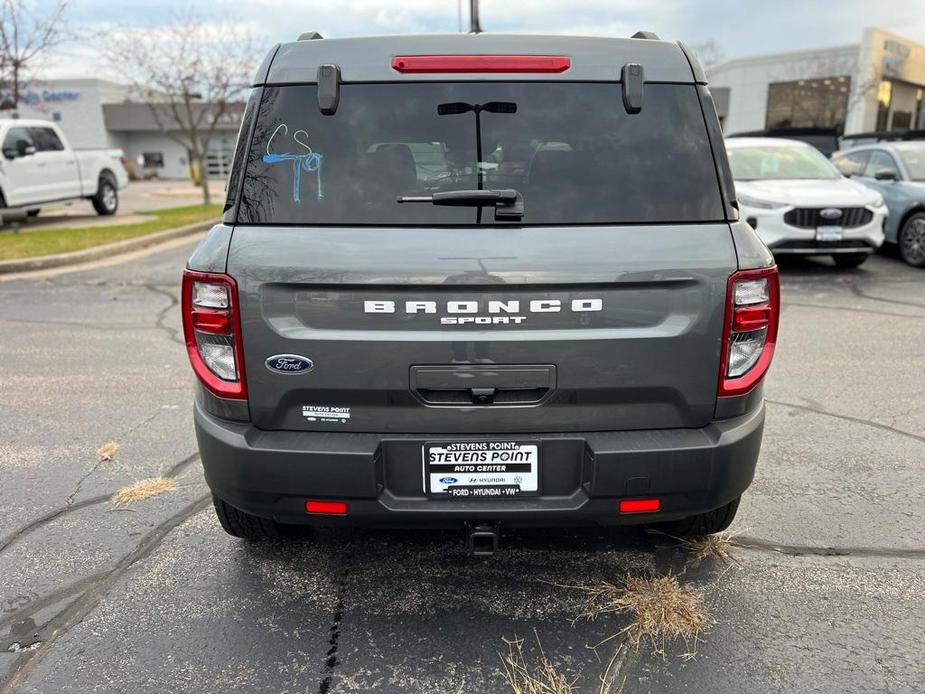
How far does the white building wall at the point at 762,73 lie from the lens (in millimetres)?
44031

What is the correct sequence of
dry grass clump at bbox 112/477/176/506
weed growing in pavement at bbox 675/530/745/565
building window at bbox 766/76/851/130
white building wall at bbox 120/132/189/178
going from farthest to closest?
1. white building wall at bbox 120/132/189/178
2. building window at bbox 766/76/851/130
3. dry grass clump at bbox 112/477/176/506
4. weed growing in pavement at bbox 675/530/745/565

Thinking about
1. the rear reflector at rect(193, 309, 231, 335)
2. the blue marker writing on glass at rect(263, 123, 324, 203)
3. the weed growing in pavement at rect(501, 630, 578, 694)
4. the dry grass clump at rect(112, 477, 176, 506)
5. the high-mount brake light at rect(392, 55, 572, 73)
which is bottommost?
the dry grass clump at rect(112, 477, 176, 506)

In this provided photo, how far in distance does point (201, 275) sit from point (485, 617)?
63.8 inches

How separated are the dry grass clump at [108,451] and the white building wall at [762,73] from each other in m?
49.7

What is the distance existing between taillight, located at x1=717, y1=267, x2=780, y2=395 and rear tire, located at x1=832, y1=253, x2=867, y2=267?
864 centimetres

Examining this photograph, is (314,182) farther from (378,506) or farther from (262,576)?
(262,576)

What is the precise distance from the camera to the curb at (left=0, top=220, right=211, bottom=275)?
1077 centimetres

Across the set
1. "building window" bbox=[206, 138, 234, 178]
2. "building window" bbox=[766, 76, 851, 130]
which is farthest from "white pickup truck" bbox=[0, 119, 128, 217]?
"building window" bbox=[766, 76, 851, 130]

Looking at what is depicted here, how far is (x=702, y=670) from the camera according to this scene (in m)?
2.41

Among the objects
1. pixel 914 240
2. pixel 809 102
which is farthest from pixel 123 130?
pixel 914 240

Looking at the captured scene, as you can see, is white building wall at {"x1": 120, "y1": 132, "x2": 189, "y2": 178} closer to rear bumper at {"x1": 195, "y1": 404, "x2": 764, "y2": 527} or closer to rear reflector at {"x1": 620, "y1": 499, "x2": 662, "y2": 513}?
rear bumper at {"x1": 195, "y1": 404, "x2": 764, "y2": 527}

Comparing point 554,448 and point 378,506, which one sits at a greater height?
point 554,448

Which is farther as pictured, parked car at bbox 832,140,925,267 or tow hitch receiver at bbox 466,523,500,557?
parked car at bbox 832,140,925,267

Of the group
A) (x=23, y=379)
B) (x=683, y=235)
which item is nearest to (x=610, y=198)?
(x=683, y=235)
